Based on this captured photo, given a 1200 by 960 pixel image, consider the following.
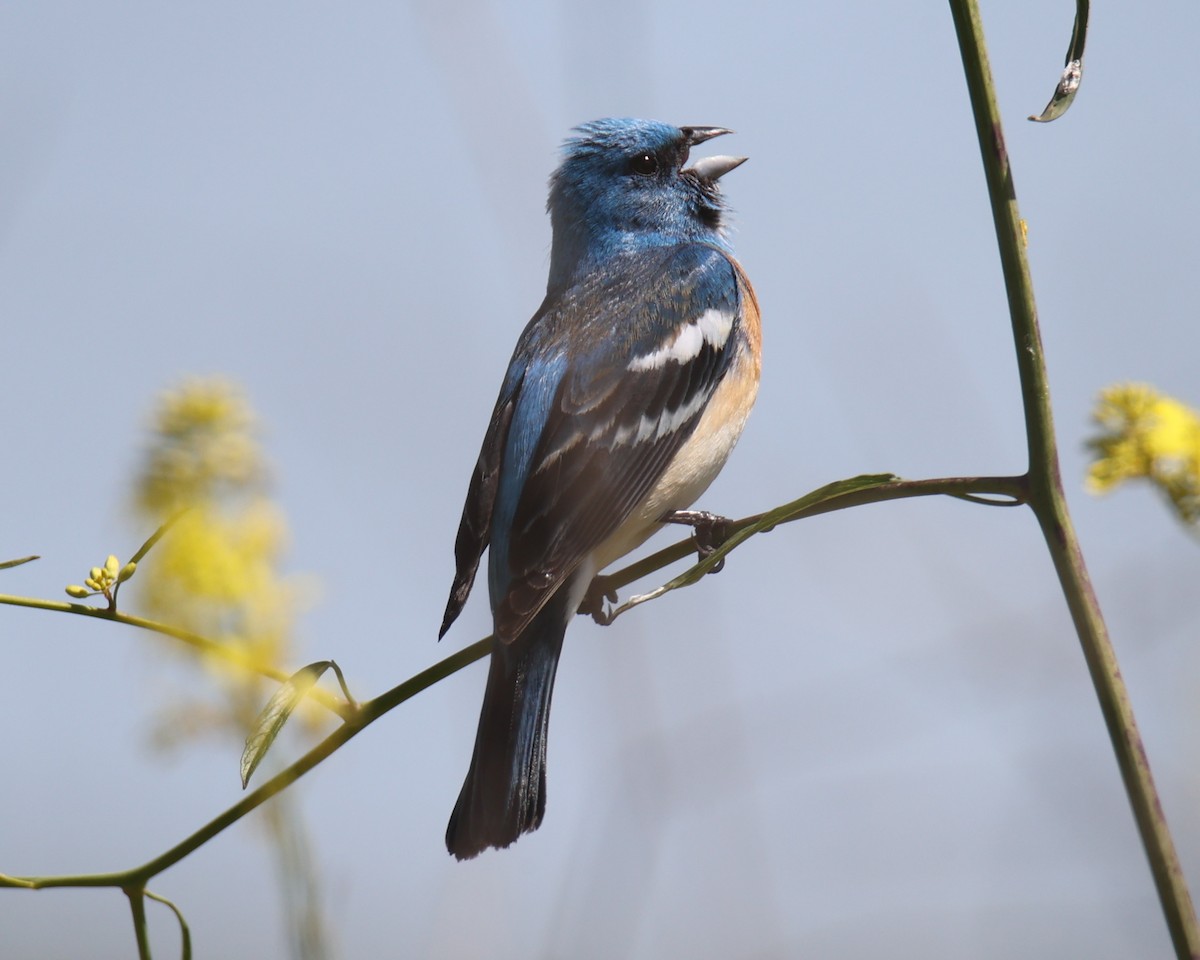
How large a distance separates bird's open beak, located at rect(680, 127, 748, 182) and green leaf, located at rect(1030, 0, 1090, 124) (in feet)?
8.48

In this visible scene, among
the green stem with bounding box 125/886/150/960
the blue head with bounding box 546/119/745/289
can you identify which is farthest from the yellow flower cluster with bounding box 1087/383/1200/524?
the blue head with bounding box 546/119/745/289

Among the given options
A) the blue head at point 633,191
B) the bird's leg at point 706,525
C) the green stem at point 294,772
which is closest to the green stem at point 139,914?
the green stem at point 294,772

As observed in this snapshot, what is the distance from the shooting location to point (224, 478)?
285 cm

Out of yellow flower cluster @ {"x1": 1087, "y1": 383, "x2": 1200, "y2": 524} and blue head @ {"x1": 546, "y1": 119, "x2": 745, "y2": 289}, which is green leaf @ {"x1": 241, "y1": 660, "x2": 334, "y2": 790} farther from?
blue head @ {"x1": 546, "y1": 119, "x2": 745, "y2": 289}

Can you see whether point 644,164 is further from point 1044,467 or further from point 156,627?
point 1044,467

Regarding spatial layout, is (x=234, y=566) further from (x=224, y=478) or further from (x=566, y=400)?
(x=566, y=400)

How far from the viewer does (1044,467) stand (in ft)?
4.17

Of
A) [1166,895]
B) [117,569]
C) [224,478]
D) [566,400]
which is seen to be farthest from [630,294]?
[1166,895]

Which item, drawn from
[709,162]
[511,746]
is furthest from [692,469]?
[709,162]

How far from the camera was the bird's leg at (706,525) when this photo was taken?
2816 millimetres

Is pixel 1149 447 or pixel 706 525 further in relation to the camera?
pixel 706 525

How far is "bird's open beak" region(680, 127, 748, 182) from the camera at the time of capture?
4082 millimetres

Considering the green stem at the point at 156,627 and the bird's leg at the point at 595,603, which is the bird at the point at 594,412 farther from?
the green stem at the point at 156,627

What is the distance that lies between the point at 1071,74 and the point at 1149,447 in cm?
56
